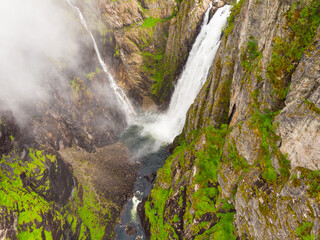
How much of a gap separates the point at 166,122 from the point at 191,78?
37.7 feet

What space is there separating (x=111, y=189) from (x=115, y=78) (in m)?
25.8

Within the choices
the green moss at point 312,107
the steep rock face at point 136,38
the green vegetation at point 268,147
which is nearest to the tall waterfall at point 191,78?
the steep rock face at point 136,38

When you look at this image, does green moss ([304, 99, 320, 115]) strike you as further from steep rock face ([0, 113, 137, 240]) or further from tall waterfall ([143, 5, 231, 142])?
steep rock face ([0, 113, 137, 240])

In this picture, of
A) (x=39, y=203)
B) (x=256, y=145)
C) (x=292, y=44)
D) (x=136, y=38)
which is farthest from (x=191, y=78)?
(x=39, y=203)

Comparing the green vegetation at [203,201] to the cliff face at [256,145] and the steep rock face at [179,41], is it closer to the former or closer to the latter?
the cliff face at [256,145]

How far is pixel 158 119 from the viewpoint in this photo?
46.7 meters

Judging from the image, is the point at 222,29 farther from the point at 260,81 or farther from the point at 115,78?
the point at 115,78

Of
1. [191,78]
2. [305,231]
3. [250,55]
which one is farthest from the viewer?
[191,78]

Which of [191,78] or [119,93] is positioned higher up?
[191,78]

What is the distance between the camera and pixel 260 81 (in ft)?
57.8

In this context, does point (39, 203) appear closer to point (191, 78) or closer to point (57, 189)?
point (57, 189)

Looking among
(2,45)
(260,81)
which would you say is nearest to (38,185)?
(2,45)

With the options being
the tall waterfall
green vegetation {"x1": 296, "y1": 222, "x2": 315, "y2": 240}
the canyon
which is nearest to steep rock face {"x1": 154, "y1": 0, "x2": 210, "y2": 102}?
the canyon

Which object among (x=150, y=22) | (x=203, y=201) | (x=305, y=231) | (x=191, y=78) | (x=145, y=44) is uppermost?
(x=150, y=22)
